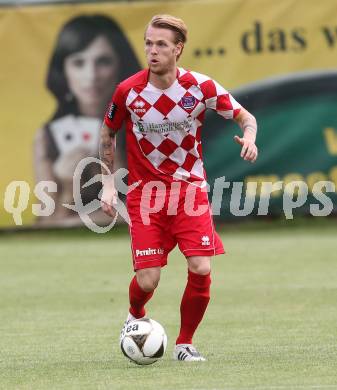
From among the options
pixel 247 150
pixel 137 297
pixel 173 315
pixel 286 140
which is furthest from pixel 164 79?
pixel 286 140

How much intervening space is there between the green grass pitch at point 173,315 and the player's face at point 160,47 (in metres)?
1.72

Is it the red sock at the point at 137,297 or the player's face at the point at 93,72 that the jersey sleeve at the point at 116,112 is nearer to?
the red sock at the point at 137,297

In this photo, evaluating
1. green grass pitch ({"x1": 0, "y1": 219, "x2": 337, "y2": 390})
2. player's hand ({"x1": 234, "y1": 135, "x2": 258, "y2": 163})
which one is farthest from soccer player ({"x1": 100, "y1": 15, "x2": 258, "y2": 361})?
green grass pitch ({"x1": 0, "y1": 219, "x2": 337, "y2": 390})

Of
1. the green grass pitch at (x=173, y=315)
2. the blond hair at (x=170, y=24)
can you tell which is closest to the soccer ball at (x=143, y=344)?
the green grass pitch at (x=173, y=315)

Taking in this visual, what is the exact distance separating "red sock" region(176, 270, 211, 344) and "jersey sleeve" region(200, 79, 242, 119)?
3.19ft

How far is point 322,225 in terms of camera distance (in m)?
17.6

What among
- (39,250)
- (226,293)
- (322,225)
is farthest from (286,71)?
(226,293)

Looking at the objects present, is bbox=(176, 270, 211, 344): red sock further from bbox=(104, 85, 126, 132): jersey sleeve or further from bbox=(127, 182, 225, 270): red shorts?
bbox=(104, 85, 126, 132): jersey sleeve

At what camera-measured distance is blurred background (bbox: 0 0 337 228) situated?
15906 millimetres

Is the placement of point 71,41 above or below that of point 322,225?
above

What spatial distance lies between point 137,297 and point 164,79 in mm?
1300

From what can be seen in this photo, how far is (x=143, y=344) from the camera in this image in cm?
682

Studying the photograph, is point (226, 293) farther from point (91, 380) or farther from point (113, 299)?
point (91, 380)

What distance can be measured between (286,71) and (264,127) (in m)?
0.79
